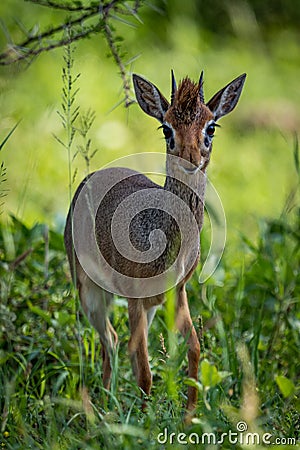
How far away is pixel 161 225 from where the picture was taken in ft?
9.79

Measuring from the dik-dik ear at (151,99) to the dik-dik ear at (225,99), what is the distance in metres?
0.17

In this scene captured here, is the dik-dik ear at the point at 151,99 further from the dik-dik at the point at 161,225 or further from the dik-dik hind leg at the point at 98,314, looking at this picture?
the dik-dik hind leg at the point at 98,314

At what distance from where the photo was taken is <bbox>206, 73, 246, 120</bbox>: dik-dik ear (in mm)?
2928

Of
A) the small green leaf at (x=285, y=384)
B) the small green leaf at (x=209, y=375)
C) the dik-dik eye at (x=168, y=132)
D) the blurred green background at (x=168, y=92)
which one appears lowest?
the small green leaf at (x=285, y=384)

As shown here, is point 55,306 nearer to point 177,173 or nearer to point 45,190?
point 177,173

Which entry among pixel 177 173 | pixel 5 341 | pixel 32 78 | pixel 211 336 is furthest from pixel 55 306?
pixel 32 78

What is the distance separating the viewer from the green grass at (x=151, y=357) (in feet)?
8.75

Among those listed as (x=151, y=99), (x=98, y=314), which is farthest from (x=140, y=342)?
(x=151, y=99)

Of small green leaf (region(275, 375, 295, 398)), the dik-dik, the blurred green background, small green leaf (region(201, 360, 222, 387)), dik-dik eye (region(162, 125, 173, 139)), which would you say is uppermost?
the blurred green background

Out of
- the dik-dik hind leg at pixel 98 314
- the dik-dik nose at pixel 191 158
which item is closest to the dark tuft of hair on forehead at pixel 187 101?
the dik-dik nose at pixel 191 158

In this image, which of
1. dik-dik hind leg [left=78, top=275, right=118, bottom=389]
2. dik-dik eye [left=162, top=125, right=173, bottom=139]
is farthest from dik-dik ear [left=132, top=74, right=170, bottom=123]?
dik-dik hind leg [left=78, top=275, right=118, bottom=389]

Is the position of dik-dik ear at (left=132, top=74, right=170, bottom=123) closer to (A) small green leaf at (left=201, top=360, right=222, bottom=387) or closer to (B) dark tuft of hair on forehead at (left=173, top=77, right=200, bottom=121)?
(B) dark tuft of hair on forehead at (left=173, top=77, right=200, bottom=121)

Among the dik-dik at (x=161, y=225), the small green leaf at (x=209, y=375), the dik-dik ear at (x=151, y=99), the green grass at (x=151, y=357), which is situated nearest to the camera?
the small green leaf at (x=209, y=375)

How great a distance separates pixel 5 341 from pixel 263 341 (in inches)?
47.7
